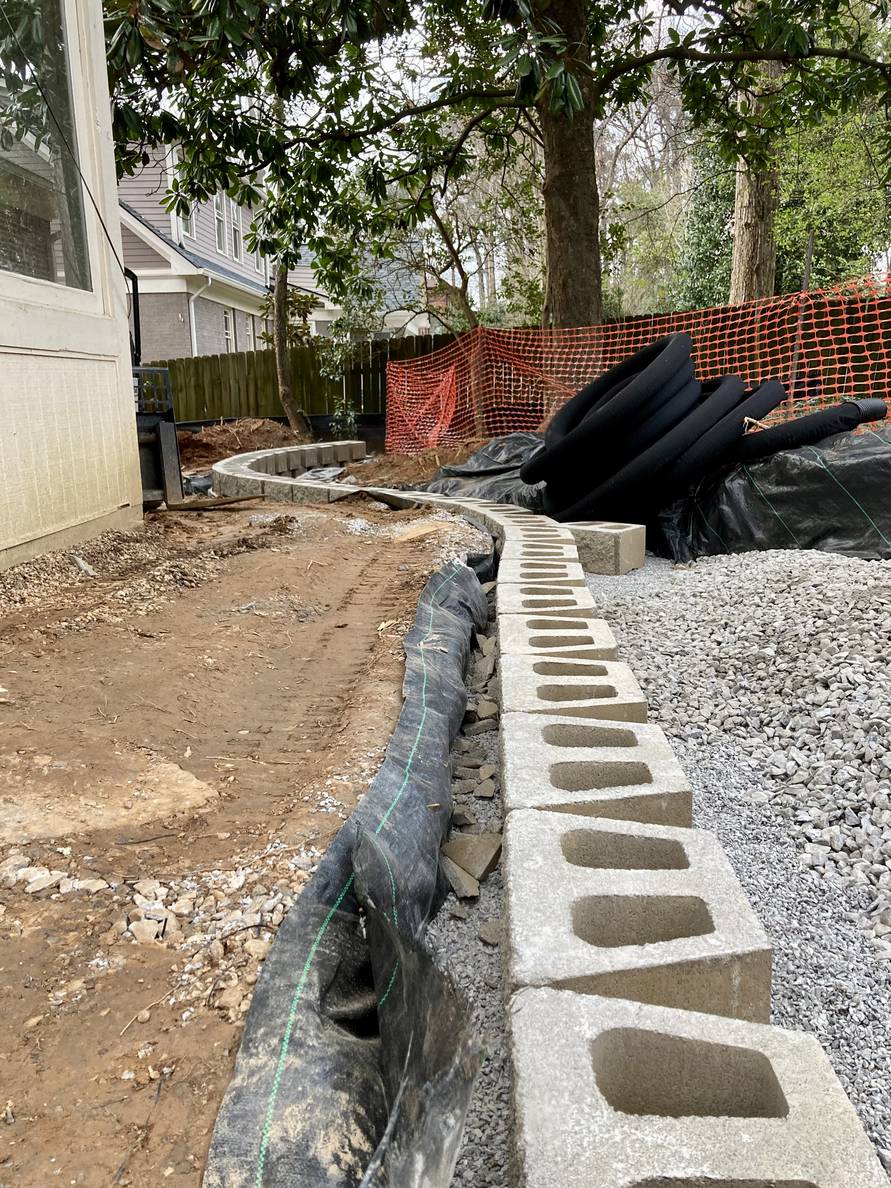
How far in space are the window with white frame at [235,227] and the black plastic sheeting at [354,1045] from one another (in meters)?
25.8

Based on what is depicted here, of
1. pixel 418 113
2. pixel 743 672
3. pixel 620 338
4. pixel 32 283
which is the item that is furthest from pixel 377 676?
pixel 418 113

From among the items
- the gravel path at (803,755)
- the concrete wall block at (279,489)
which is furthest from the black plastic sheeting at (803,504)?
the concrete wall block at (279,489)

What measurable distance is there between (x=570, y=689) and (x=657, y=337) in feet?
27.0

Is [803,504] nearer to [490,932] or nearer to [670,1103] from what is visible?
[490,932]

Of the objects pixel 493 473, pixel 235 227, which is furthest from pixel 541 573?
pixel 235 227

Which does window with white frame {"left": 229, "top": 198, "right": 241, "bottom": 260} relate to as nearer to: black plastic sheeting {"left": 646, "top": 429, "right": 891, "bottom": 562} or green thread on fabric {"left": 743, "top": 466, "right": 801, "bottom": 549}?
black plastic sheeting {"left": 646, "top": 429, "right": 891, "bottom": 562}

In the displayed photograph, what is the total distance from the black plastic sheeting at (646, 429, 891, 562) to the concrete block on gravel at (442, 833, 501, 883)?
3.74 m

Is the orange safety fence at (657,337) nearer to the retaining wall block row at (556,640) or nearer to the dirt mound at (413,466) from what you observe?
the dirt mound at (413,466)

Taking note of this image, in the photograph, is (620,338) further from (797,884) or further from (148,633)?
(797,884)

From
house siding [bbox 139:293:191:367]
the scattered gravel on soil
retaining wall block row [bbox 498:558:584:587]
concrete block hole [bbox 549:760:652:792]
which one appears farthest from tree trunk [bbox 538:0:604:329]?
house siding [bbox 139:293:191:367]

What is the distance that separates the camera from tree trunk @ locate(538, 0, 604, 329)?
27.8 ft

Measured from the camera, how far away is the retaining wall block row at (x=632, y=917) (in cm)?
158

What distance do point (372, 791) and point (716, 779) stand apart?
133 centimetres

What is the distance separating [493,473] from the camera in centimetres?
886
